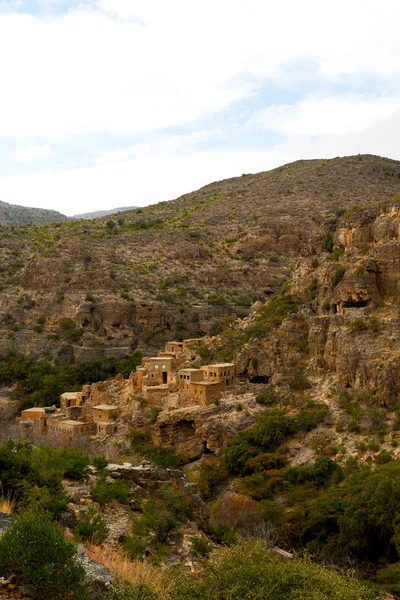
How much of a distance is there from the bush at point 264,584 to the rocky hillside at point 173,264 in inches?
842

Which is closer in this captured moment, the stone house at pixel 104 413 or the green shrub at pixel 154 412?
the green shrub at pixel 154 412

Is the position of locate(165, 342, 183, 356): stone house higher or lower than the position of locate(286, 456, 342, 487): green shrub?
higher

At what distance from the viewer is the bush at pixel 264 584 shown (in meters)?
7.97

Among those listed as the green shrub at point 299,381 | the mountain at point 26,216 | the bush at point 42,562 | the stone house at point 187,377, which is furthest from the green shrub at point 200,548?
the mountain at point 26,216

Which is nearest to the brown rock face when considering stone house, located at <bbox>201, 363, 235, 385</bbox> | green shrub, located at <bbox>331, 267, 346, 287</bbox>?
stone house, located at <bbox>201, 363, 235, 385</bbox>

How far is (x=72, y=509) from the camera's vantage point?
440 inches

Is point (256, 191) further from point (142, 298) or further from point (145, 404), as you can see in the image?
point (145, 404)

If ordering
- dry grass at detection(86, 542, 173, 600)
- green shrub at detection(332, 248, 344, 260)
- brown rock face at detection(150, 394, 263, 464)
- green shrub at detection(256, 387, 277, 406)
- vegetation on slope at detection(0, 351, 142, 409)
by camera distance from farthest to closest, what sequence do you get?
vegetation on slope at detection(0, 351, 142, 409) < green shrub at detection(332, 248, 344, 260) < green shrub at detection(256, 387, 277, 406) < brown rock face at detection(150, 394, 263, 464) < dry grass at detection(86, 542, 173, 600)

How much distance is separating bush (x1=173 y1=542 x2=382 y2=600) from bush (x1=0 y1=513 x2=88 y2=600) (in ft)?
5.15

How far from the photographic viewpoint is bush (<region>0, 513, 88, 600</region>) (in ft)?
23.1

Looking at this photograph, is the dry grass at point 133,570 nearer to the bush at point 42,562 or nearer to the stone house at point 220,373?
the bush at point 42,562

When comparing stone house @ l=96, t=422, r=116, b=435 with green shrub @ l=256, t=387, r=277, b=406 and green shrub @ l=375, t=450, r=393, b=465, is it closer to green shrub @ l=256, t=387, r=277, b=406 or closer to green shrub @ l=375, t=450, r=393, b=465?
green shrub @ l=256, t=387, r=277, b=406

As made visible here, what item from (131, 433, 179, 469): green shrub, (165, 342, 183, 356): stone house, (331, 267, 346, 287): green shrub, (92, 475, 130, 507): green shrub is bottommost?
(131, 433, 179, 469): green shrub

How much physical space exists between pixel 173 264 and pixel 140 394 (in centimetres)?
2641
